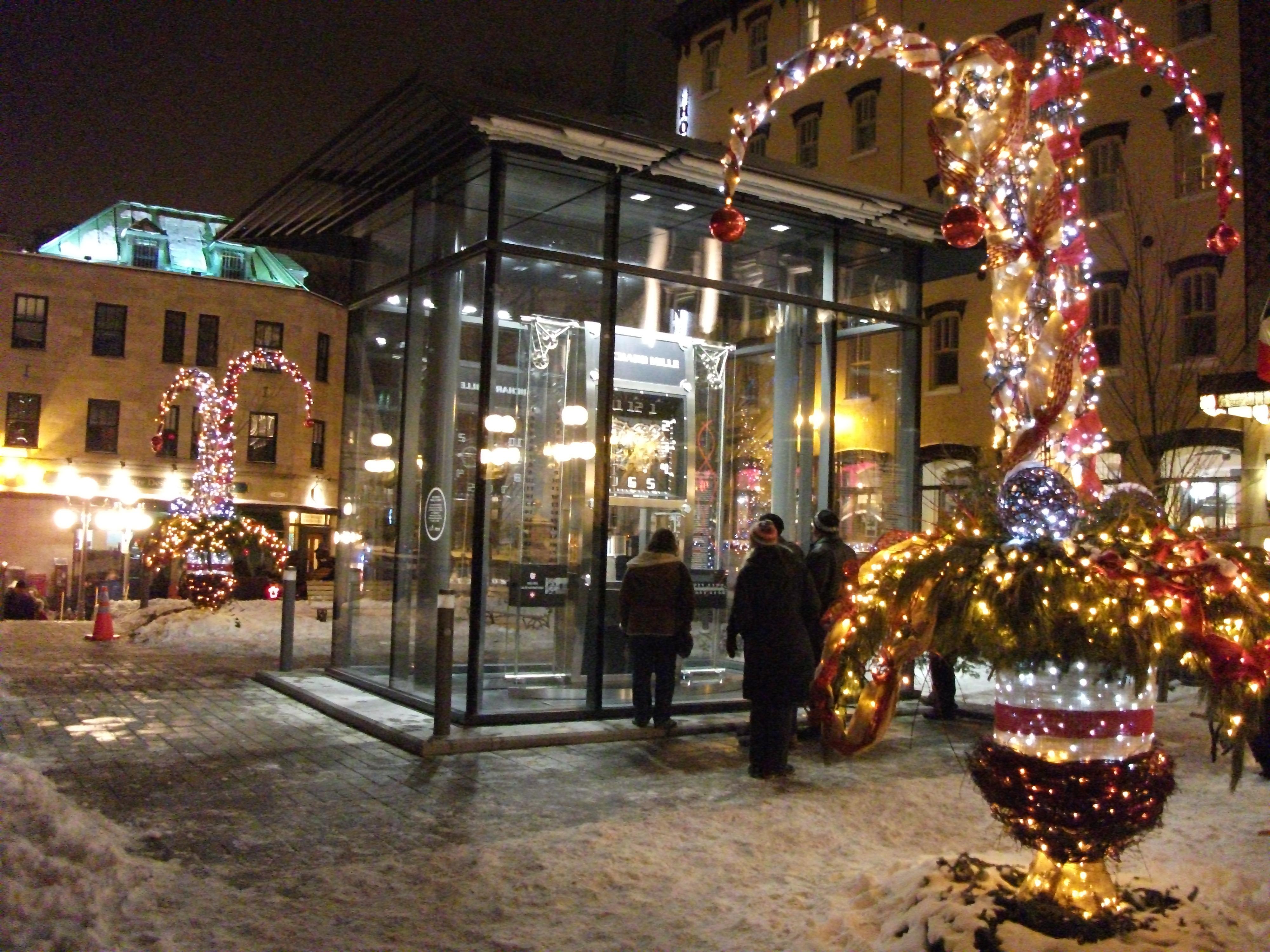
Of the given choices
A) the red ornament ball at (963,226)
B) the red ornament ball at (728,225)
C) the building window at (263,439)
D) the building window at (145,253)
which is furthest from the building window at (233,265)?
the red ornament ball at (963,226)

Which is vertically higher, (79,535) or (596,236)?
(596,236)

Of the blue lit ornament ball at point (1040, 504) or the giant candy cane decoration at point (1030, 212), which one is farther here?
the giant candy cane decoration at point (1030, 212)

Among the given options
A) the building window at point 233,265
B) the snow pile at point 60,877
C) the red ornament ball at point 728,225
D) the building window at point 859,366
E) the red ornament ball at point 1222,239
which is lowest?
the snow pile at point 60,877

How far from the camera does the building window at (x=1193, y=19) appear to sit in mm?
22188

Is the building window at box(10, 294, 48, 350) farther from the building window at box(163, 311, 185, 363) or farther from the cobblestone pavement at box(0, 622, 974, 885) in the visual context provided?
the cobblestone pavement at box(0, 622, 974, 885)

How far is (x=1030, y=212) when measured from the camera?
495 cm

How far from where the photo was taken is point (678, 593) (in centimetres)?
1016

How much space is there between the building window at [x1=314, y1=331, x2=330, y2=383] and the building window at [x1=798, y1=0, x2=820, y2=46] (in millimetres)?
22603

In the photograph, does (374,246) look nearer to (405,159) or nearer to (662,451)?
(405,159)

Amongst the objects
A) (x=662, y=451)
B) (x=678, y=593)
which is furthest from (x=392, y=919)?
(x=662, y=451)

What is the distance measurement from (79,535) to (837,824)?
3663 centimetres

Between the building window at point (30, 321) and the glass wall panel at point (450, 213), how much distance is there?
33298 millimetres

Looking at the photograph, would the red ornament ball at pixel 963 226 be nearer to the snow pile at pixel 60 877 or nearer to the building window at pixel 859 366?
the snow pile at pixel 60 877

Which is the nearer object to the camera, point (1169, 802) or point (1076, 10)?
point (1076, 10)
